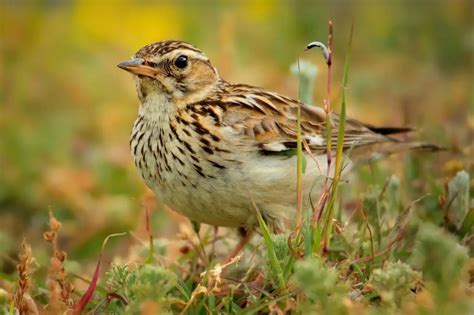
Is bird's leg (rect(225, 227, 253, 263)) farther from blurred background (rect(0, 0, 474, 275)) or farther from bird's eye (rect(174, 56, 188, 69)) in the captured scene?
bird's eye (rect(174, 56, 188, 69))

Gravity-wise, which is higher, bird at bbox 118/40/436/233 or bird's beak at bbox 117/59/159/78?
bird's beak at bbox 117/59/159/78

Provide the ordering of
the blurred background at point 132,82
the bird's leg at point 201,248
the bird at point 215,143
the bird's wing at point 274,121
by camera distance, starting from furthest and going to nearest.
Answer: the blurred background at point 132,82
the bird's wing at point 274,121
the bird's leg at point 201,248
the bird at point 215,143

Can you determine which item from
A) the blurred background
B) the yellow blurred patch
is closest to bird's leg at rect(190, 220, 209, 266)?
the blurred background

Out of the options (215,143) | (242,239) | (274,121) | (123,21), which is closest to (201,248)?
(242,239)

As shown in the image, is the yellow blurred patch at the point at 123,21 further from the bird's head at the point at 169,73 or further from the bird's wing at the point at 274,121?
the bird's head at the point at 169,73

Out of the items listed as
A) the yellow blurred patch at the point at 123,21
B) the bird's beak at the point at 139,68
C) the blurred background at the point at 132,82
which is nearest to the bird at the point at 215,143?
the bird's beak at the point at 139,68

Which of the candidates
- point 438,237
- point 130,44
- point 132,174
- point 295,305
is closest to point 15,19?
point 130,44

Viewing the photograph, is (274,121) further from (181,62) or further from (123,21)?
(123,21)
